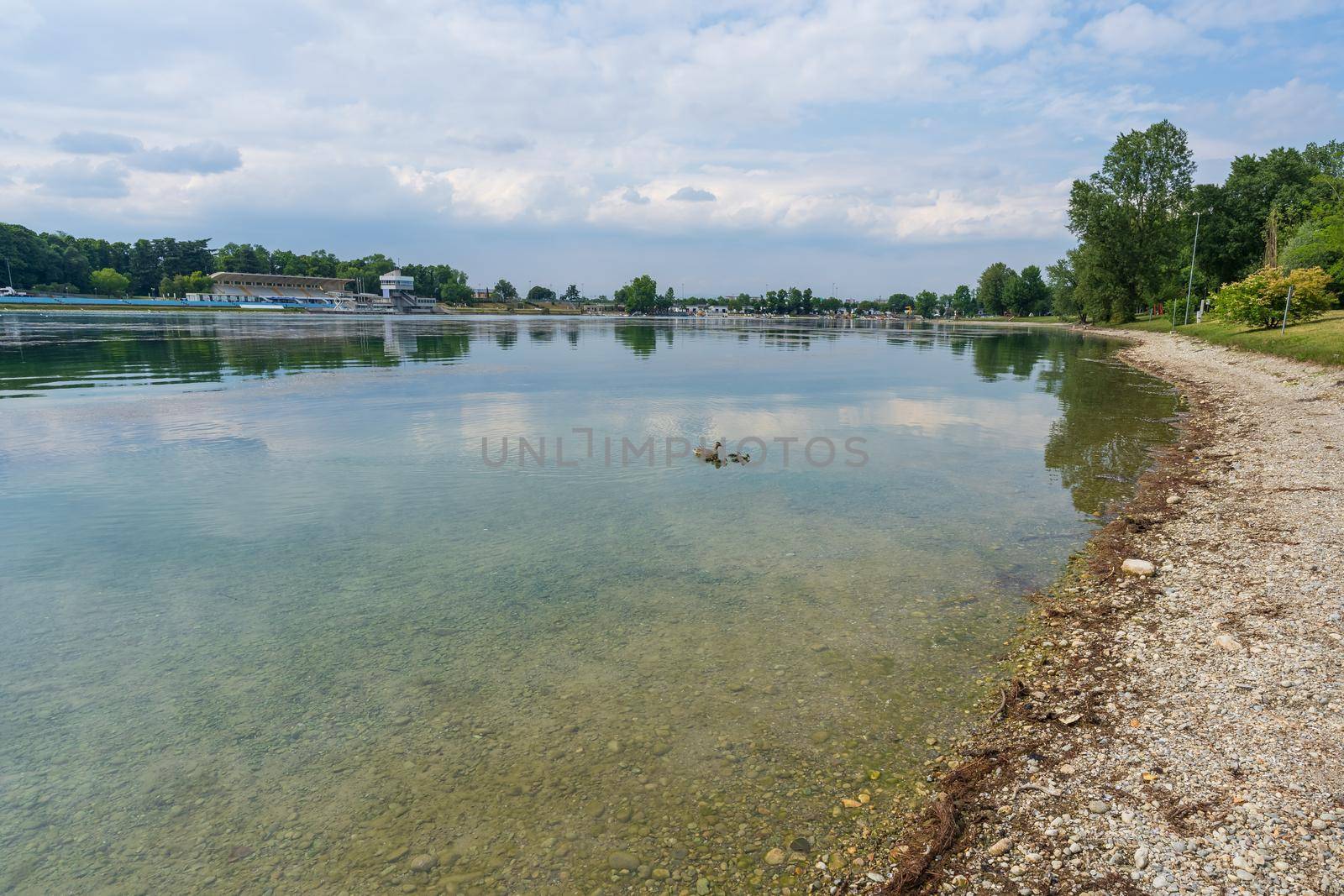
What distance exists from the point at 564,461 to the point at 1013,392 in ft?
83.8

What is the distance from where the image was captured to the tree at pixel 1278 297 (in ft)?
157

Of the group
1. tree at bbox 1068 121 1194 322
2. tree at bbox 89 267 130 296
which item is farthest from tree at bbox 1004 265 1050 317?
tree at bbox 89 267 130 296

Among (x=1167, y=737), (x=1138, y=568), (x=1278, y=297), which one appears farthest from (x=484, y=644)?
(x=1278, y=297)

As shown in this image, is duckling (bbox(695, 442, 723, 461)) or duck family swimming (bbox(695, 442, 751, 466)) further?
duckling (bbox(695, 442, 723, 461))

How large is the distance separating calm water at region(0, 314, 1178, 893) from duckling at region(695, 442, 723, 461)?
1.26 metres

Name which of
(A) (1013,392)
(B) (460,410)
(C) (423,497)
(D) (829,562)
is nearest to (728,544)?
(D) (829,562)

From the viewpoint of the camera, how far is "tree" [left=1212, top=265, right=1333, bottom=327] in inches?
1884

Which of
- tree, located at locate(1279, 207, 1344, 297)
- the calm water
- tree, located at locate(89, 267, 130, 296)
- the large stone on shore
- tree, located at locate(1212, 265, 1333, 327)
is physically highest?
tree, located at locate(89, 267, 130, 296)

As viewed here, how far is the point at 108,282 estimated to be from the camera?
188 meters

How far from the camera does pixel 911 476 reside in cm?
1734

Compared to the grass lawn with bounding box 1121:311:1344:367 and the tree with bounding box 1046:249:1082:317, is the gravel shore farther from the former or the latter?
the tree with bounding box 1046:249:1082:317

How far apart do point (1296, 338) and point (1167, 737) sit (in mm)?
47496

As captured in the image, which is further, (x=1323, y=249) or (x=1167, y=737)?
(x=1323, y=249)

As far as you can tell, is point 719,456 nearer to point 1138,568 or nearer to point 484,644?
point 1138,568
